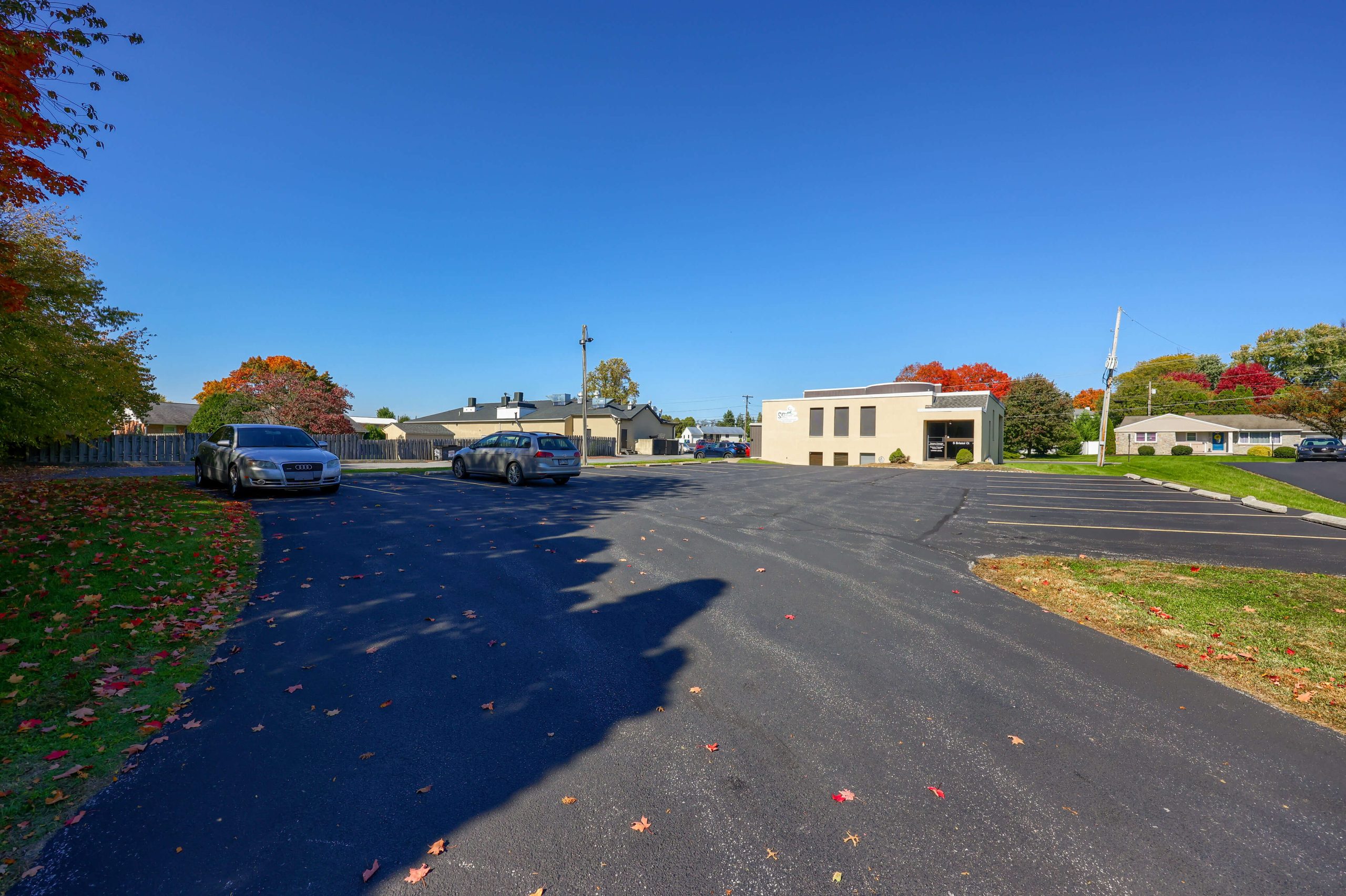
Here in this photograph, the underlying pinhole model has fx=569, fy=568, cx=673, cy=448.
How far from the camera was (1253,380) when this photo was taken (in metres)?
69.9

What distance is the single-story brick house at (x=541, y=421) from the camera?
55.6 metres

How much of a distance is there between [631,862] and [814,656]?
2.54 metres

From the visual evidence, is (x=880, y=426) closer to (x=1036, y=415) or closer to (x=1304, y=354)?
(x=1036, y=415)

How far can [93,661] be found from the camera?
4152mm

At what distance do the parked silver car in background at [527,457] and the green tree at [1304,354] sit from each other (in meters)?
68.8

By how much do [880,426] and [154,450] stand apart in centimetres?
3890

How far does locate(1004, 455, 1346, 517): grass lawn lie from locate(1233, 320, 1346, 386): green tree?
133 feet

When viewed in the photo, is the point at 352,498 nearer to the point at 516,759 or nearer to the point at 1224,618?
the point at 516,759

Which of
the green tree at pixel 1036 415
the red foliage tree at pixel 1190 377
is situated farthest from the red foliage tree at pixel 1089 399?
the green tree at pixel 1036 415

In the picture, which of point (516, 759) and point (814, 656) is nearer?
point (516, 759)

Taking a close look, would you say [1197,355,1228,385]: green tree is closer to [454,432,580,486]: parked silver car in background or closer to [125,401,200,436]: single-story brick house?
[454,432,580,486]: parked silver car in background

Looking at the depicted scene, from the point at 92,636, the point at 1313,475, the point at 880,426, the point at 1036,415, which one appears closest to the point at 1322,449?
the point at 1036,415

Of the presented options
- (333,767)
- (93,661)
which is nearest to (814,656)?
(333,767)

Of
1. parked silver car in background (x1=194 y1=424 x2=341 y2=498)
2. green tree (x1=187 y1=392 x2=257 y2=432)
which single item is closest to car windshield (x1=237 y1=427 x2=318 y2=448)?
parked silver car in background (x1=194 y1=424 x2=341 y2=498)
